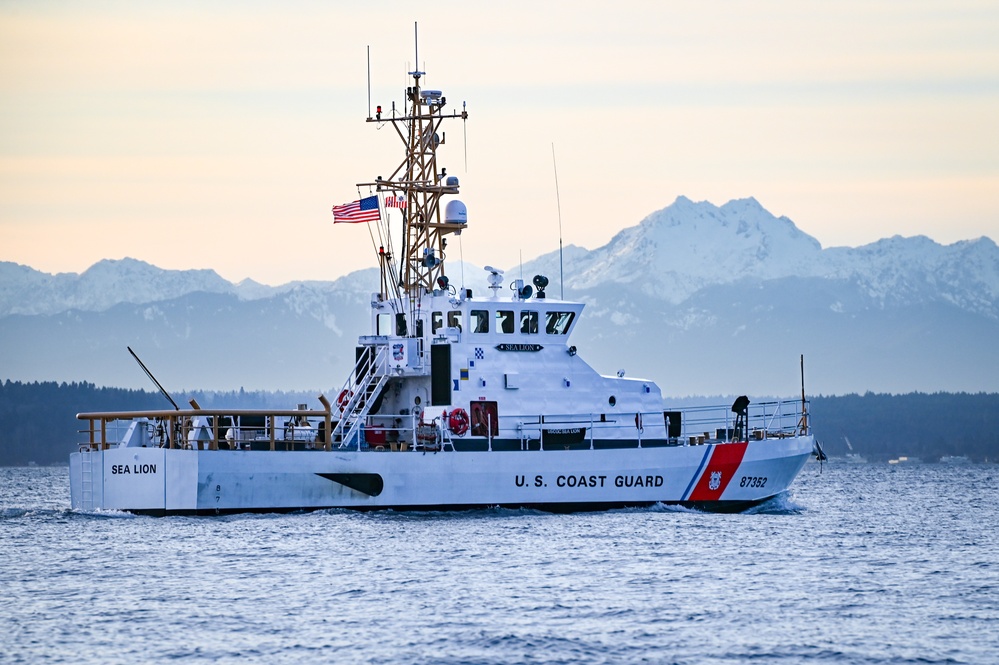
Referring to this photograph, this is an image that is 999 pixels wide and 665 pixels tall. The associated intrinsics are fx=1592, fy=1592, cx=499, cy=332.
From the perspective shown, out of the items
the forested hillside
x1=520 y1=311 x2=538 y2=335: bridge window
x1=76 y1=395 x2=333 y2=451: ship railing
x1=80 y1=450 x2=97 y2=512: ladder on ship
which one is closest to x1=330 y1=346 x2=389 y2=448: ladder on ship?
x1=76 y1=395 x2=333 y2=451: ship railing

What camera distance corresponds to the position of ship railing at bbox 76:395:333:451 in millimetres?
35812

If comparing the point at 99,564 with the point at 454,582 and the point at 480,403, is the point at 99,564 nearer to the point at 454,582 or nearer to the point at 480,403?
the point at 454,582

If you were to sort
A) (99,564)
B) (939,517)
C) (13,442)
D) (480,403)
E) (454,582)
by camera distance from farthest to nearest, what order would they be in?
(13,442), (939,517), (480,403), (99,564), (454,582)

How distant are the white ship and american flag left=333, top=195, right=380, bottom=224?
0.05 meters

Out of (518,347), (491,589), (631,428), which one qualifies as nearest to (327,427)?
(518,347)

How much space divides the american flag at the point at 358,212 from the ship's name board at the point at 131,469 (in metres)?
8.76

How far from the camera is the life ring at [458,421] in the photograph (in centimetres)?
3800

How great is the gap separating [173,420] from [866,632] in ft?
58.1

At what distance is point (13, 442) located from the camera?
→ 15088 centimetres

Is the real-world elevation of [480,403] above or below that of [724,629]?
above

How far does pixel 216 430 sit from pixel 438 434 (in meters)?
5.26

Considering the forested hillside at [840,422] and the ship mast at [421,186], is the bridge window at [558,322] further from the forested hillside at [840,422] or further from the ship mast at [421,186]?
the forested hillside at [840,422]

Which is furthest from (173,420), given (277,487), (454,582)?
(454,582)

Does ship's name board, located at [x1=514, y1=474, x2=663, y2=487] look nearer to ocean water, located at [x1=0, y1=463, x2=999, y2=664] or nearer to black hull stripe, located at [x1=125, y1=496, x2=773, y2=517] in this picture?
black hull stripe, located at [x1=125, y1=496, x2=773, y2=517]
